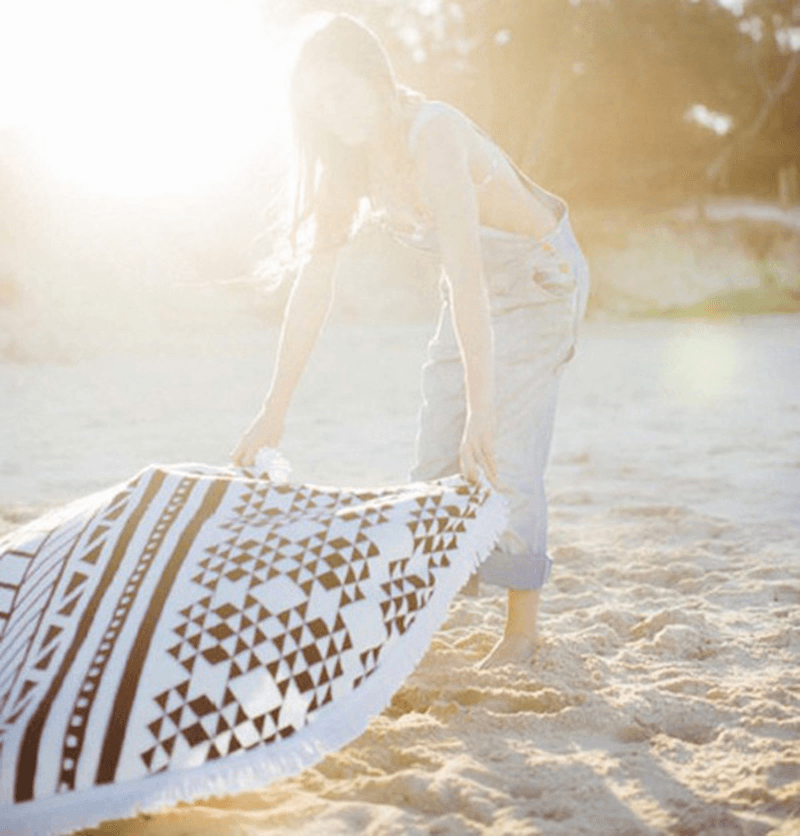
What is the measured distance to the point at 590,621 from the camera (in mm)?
3346

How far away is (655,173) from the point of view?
1584 centimetres

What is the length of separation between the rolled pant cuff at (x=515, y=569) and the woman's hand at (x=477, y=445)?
1.23 ft

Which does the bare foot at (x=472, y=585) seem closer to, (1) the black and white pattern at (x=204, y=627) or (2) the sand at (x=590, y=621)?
(2) the sand at (x=590, y=621)

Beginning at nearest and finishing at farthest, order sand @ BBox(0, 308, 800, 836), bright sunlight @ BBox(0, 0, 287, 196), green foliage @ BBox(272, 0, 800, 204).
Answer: sand @ BBox(0, 308, 800, 836), bright sunlight @ BBox(0, 0, 287, 196), green foliage @ BBox(272, 0, 800, 204)

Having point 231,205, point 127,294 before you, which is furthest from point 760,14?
point 127,294

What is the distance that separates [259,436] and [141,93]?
836 cm

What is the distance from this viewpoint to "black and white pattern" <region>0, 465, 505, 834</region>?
1.93 m

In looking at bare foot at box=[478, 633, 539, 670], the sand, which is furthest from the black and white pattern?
bare foot at box=[478, 633, 539, 670]

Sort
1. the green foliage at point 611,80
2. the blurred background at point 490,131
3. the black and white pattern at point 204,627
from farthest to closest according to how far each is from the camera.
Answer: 1. the green foliage at point 611,80
2. the blurred background at point 490,131
3. the black and white pattern at point 204,627

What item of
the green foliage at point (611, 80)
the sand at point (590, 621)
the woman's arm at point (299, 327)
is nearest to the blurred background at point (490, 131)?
the green foliage at point (611, 80)

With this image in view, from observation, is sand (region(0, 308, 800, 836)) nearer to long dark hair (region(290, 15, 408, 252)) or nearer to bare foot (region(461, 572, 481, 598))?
bare foot (region(461, 572, 481, 598))

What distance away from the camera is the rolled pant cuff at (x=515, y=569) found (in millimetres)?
→ 2902

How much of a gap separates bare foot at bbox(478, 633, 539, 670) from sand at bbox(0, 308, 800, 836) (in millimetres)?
41

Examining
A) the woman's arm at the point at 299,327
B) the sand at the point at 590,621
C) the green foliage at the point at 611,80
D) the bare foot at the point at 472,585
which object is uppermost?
the green foliage at the point at 611,80
